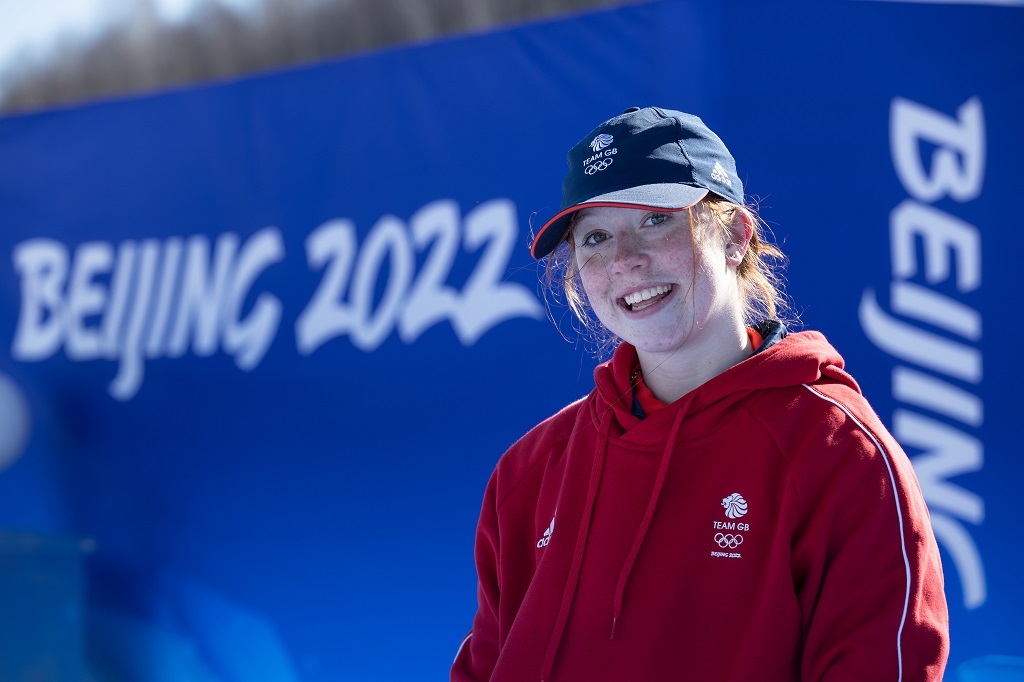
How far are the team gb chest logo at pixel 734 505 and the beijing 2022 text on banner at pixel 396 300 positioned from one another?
3.78ft

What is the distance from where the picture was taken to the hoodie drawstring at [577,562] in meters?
1.02

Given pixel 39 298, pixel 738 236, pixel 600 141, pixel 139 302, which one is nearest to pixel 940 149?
pixel 738 236

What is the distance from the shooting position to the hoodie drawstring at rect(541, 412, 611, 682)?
1021 millimetres

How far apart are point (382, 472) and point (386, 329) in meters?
0.38

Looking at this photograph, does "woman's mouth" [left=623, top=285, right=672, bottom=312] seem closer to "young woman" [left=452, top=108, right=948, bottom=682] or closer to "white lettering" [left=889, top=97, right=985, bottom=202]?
"young woman" [left=452, top=108, right=948, bottom=682]

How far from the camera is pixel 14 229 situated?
2.89m

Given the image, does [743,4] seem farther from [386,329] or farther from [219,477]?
[219,477]

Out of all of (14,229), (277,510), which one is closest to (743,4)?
(277,510)

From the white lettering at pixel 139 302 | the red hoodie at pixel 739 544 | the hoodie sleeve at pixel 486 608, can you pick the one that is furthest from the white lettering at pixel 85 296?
the red hoodie at pixel 739 544

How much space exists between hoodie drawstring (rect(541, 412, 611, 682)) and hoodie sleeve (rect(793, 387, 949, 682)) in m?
0.23

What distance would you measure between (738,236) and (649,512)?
0.34m

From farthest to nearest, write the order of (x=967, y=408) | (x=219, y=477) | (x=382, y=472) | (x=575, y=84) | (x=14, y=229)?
1. (x=14, y=229)
2. (x=219, y=477)
3. (x=382, y=472)
4. (x=575, y=84)
5. (x=967, y=408)

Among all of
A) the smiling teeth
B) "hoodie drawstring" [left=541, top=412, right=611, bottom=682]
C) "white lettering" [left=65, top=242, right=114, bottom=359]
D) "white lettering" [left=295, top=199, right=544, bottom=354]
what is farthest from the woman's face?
"white lettering" [left=65, top=242, right=114, bottom=359]

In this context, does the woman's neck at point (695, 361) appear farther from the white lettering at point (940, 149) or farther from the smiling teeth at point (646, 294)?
the white lettering at point (940, 149)
